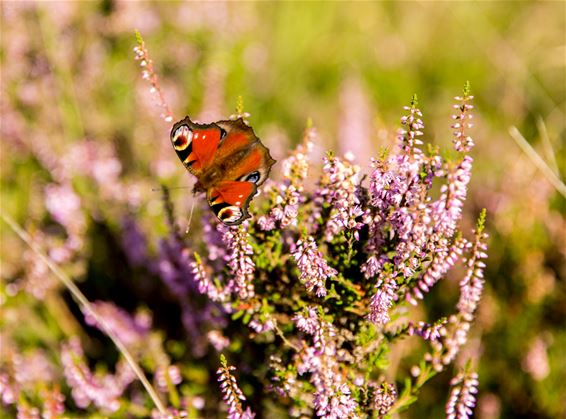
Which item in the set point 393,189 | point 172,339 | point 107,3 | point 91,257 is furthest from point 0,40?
point 393,189

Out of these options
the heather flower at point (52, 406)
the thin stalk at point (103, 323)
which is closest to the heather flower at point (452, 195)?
the thin stalk at point (103, 323)

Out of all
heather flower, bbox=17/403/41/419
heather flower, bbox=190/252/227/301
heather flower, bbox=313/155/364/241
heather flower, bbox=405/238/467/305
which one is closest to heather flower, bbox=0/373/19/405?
heather flower, bbox=17/403/41/419

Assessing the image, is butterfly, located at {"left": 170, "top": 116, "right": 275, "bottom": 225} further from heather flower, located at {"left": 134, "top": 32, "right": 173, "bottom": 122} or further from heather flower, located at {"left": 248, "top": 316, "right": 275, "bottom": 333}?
heather flower, located at {"left": 248, "top": 316, "right": 275, "bottom": 333}

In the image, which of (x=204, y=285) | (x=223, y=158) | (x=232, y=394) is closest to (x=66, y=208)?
(x=223, y=158)

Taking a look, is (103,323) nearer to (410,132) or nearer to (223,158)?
(223,158)

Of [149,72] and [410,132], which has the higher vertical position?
[149,72]

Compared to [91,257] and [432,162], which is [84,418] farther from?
[432,162]

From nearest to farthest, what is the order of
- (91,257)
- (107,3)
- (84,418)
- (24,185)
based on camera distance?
(84,418) < (91,257) < (24,185) < (107,3)

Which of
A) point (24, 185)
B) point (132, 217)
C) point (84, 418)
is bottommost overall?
point (84, 418)
